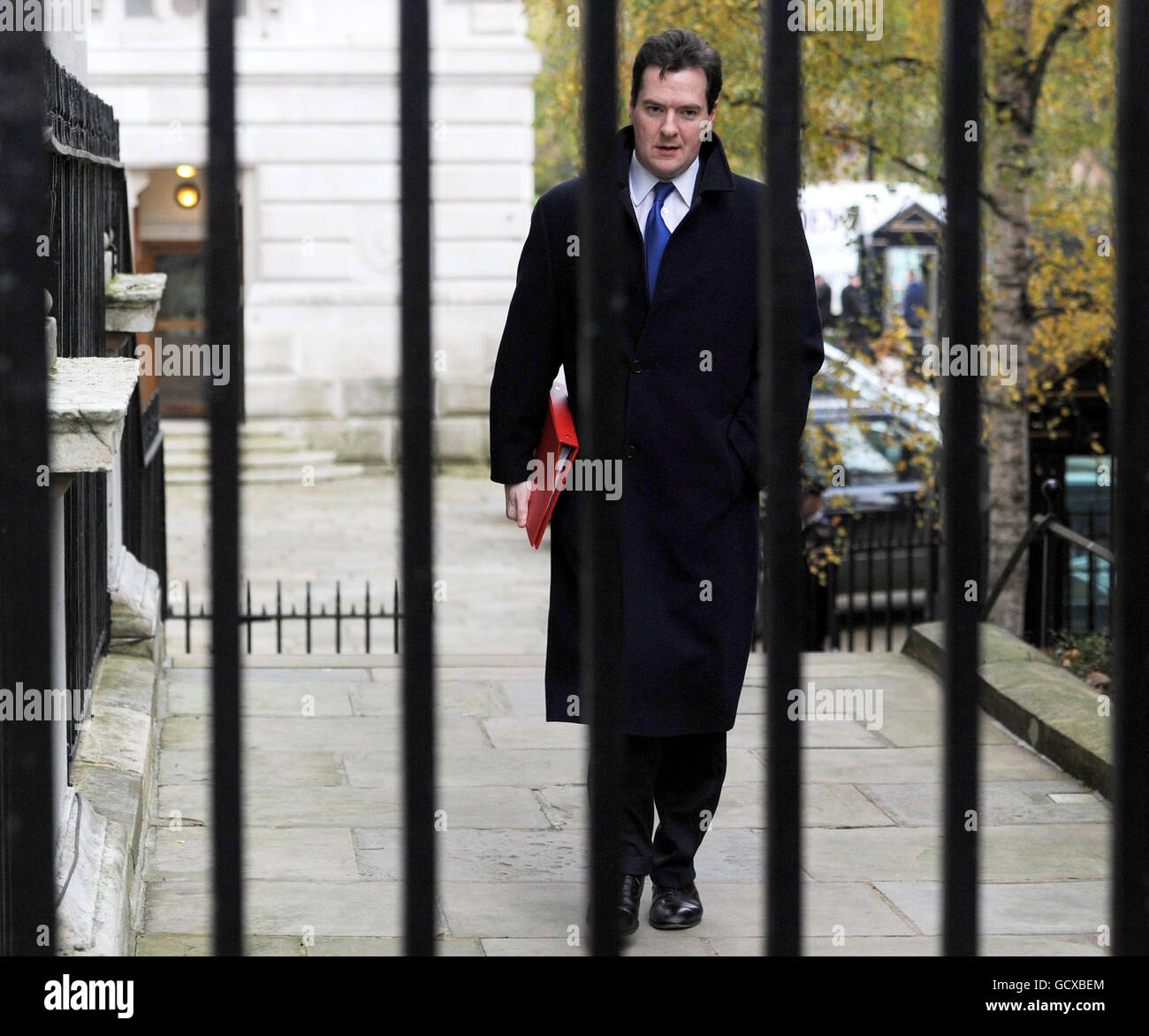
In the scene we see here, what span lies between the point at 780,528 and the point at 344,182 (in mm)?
20459

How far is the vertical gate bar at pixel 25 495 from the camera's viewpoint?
1.47 m

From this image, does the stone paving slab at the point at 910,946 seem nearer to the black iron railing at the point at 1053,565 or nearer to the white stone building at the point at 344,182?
the black iron railing at the point at 1053,565

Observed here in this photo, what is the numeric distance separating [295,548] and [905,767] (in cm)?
1021

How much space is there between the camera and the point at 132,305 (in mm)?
6777

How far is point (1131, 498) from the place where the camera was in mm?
1639

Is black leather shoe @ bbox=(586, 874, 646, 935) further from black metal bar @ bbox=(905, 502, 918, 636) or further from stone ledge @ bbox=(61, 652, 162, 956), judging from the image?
black metal bar @ bbox=(905, 502, 918, 636)

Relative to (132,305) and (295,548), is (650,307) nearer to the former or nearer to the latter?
(132,305)

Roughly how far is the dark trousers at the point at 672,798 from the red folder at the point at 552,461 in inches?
23.5

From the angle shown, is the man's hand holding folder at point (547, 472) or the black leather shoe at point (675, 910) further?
the black leather shoe at point (675, 910)

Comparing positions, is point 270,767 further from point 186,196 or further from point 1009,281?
point 186,196

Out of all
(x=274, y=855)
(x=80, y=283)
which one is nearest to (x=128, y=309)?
(x=80, y=283)

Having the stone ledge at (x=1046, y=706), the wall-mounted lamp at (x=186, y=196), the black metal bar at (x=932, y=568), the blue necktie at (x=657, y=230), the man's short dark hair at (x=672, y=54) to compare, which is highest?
the wall-mounted lamp at (x=186, y=196)

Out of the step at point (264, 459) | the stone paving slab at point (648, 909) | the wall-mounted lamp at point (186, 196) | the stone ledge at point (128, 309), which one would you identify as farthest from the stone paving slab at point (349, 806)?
the wall-mounted lamp at point (186, 196)
